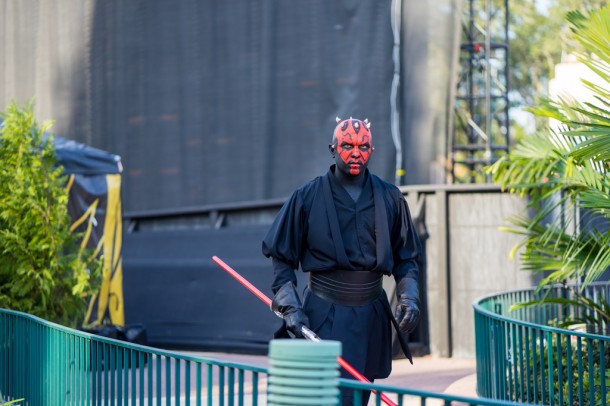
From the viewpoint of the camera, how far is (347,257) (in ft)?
19.6

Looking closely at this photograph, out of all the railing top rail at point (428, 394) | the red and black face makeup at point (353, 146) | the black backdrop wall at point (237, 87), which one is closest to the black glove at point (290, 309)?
the red and black face makeup at point (353, 146)

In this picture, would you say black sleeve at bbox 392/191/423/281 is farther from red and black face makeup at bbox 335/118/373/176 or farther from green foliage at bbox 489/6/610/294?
green foliage at bbox 489/6/610/294

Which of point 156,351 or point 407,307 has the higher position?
point 407,307

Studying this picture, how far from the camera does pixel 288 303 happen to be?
5820mm

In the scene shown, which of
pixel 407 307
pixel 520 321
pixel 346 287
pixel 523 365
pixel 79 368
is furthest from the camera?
pixel 523 365

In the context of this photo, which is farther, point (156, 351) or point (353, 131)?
point (353, 131)

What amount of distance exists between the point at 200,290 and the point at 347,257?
855cm

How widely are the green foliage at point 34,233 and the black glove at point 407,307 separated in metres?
5.29

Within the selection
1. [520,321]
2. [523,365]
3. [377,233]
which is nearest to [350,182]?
[377,233]

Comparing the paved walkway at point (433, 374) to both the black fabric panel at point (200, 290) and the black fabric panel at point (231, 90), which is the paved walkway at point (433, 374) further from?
the black fabric panel at point (231, 90)

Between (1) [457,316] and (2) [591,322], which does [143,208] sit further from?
(2) [591,322]

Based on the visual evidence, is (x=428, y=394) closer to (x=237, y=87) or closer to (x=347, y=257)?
(x=347, y=257)

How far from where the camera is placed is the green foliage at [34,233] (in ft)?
34.4

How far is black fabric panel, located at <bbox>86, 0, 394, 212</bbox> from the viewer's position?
15086 mm
